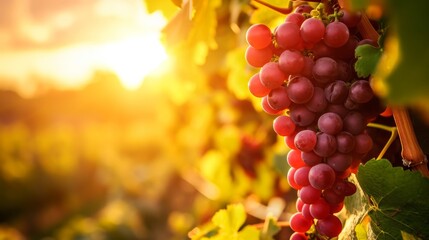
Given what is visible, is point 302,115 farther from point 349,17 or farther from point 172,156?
point 172,156

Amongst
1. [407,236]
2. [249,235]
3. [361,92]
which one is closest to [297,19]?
[361,92]

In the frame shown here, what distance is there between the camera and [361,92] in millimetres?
738

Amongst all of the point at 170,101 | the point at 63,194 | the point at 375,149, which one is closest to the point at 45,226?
the point at 63,194

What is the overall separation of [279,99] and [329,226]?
238 mm

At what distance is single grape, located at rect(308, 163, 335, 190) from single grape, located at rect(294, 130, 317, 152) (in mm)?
34

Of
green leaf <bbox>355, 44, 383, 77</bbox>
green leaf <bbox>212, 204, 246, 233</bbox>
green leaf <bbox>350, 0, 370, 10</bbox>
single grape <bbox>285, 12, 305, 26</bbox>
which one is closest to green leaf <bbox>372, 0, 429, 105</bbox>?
green leaf <bbox>350, 0, 370, 10</bbox>

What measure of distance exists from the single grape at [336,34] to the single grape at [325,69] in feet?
0.09

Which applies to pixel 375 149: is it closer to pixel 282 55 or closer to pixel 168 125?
pixel 282 55

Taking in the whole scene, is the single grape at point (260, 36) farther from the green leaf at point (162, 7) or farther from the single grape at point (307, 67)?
the green leaf at point (162, 7)

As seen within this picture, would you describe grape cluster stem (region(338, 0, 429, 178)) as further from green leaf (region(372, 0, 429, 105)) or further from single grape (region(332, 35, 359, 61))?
green leaf (region(372, 0, 429, 105))

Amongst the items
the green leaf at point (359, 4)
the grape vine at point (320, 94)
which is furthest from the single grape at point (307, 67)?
the green leaf at point (359, 4)

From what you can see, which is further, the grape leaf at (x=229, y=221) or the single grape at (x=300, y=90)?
the grape leaf at (x=229, y=221)

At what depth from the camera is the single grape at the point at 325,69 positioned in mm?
753

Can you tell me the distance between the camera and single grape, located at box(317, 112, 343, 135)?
0.76 meters
